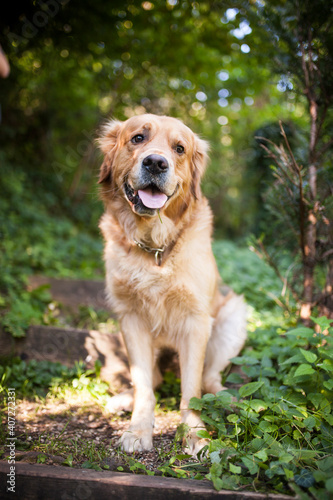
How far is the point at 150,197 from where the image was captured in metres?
2.37

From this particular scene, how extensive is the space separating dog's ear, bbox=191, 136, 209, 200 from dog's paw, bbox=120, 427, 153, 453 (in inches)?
63.6

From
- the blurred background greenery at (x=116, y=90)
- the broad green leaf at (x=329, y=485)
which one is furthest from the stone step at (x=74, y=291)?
the broad green leaf at (x=329, y=485)

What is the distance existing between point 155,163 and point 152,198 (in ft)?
0.74

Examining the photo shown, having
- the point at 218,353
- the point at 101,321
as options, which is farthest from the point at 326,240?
the point at 101,321

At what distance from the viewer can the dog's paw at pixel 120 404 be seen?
8.71 feet

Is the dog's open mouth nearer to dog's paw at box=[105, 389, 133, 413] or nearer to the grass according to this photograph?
the grass

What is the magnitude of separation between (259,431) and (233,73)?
655cm

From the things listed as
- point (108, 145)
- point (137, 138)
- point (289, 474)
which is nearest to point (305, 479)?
point (289, 474)

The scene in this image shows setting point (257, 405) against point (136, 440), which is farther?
point (136, 440)

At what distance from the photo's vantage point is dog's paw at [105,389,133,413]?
Answer: 8.71 ft

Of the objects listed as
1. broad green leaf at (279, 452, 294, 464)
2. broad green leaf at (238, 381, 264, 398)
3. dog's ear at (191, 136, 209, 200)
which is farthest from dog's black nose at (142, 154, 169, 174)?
broad green leaf at (279, 452, 294, 464)

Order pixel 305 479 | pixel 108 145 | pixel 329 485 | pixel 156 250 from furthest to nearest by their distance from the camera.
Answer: pixel 108 145 → pixel 156 250 → pixel 305 479 → pixel 329 485

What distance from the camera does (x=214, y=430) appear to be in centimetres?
225

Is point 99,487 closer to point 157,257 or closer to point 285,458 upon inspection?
point 285,458
